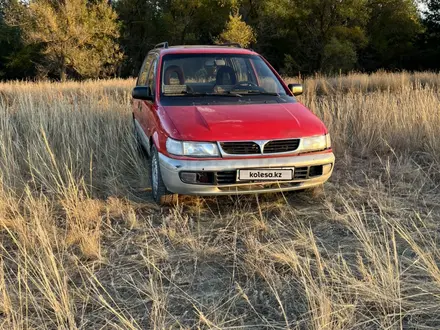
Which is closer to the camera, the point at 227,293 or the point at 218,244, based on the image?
the point at 227,293

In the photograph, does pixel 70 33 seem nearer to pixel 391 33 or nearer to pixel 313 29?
pixel 313 29

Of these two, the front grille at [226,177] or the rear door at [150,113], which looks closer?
the front grille at [226,177]

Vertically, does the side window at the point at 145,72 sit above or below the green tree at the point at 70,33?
below

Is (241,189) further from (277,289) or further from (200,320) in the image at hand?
(200,320)

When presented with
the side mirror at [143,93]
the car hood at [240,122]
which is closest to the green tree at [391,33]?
the side mirror at [143,93]

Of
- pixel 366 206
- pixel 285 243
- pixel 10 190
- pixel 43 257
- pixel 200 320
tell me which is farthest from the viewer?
pixel 10 190

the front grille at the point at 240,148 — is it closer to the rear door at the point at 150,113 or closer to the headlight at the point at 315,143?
the headlight at the point at 315,143

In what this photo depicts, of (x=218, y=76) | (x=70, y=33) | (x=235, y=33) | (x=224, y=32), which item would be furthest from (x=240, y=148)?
(x=224, y=32)

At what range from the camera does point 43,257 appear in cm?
305

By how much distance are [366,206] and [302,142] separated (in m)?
1.00

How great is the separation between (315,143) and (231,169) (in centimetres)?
89

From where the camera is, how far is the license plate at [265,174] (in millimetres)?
3725

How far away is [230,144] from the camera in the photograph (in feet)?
12.3

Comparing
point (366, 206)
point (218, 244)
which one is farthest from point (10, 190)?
point (366, 206)
